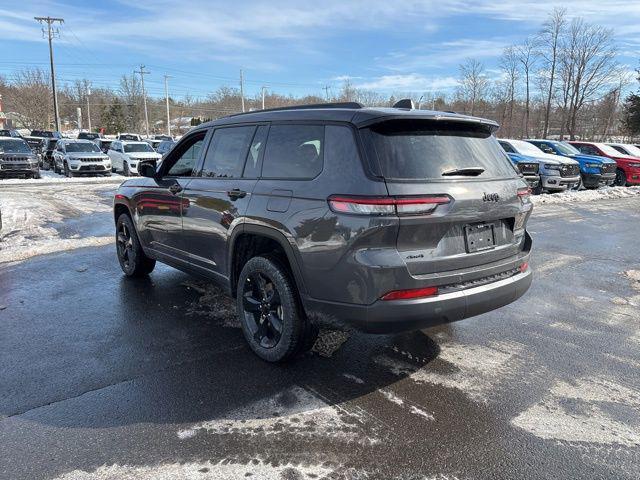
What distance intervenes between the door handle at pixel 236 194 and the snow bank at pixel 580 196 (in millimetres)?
12601

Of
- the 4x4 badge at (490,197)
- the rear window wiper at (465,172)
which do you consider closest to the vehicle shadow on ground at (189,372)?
the 4x4 badge at (490,197)

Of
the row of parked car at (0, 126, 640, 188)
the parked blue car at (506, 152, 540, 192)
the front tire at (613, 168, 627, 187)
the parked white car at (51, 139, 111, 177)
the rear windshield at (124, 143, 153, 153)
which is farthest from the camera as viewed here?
the rear windshield at (124, 143, 153, 153)

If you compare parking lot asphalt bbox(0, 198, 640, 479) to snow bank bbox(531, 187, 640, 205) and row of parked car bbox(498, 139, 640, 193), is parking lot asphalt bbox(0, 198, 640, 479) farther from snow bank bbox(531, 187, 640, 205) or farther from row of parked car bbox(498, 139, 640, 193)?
row of parked car bbox(498, 139, 640, 193)

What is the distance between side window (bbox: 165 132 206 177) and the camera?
4.87m

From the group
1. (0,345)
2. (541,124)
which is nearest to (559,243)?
(0,345)

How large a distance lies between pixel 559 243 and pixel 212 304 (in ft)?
21.6

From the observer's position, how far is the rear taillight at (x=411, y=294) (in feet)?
9.97

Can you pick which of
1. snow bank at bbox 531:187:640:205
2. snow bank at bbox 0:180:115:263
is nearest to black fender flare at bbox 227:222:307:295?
snow bank at bbox 0:180:115:263

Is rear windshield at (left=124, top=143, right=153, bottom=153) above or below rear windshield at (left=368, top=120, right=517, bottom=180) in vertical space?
above

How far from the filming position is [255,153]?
3984 millimetres

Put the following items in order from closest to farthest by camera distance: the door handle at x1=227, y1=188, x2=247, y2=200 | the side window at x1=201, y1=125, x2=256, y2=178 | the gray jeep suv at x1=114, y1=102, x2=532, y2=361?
the gray jeep suv at x1=114, y1=102, x2=532, y2=361 < the door handle at x1=227, y1=188, x2=247, y2=200 < the side window at x1=201, y1=125, x2=256, y2=178

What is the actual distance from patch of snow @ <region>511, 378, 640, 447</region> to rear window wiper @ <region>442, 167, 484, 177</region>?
1.63 m

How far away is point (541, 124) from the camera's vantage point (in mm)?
58188

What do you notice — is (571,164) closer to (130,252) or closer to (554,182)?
(554,182)
